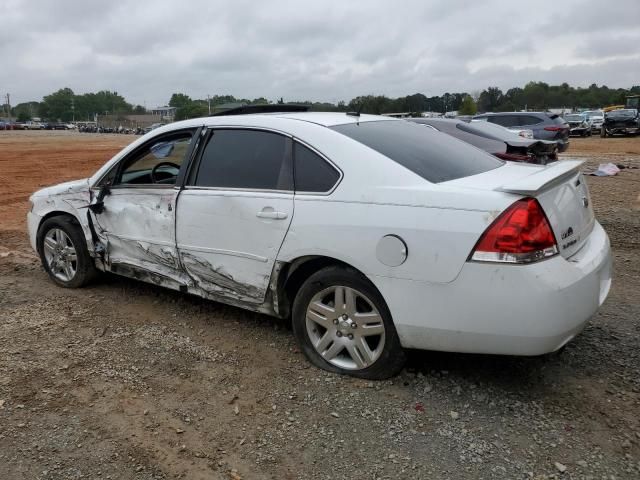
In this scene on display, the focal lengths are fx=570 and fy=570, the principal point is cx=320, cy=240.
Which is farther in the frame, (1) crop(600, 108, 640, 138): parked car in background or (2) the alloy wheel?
(1) crop(600, 108, 640, 138): parked car in background

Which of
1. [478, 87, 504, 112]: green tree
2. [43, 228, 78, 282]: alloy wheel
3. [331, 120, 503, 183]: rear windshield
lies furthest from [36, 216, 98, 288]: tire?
[478, 87, 504, 112]: green tree

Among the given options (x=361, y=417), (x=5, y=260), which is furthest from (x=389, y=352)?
(x=5, y=260)

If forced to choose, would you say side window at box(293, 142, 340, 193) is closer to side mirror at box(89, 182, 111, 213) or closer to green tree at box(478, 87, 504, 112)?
side mirror at box(89, 182, 111, 213)

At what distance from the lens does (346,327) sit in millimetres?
3365

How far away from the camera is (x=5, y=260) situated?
6301mm

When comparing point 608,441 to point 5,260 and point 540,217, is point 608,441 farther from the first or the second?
point 5,260

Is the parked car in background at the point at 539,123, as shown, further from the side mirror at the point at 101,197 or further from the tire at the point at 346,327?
the tire at the point at 346,327

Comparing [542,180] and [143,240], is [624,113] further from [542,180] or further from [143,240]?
[143,240]

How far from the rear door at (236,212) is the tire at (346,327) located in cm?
35

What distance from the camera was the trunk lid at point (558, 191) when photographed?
115 inches

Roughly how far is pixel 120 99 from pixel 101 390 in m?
184

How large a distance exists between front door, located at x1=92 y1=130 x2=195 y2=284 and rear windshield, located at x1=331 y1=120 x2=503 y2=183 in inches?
52.6

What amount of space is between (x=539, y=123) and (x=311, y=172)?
17.5 metres

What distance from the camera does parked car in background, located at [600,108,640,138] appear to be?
2981cm
